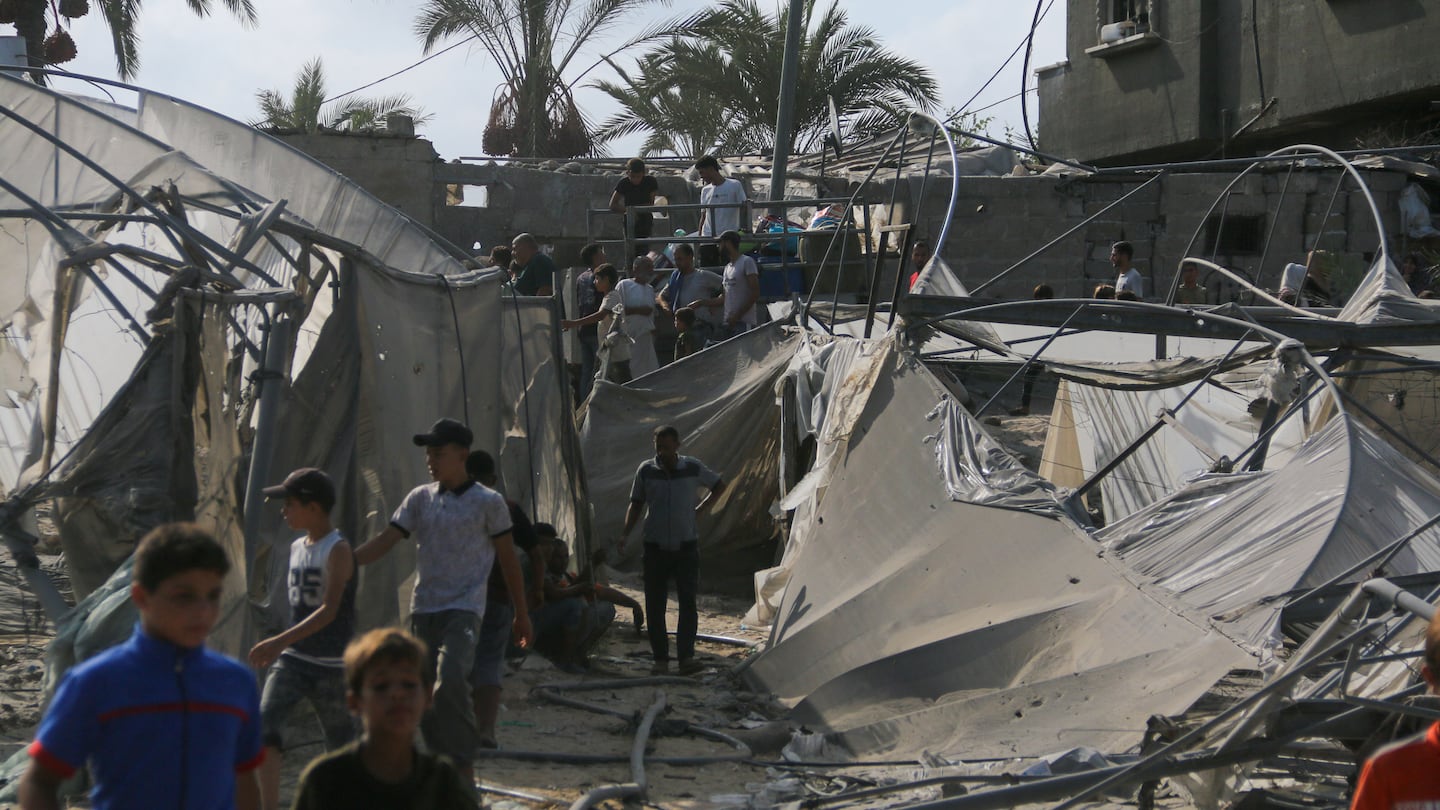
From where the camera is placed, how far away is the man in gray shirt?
29.5ft

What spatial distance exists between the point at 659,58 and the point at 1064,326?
62.0 feet

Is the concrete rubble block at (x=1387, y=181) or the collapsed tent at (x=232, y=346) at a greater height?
the concrete rubble block at (x=1387, y=181)

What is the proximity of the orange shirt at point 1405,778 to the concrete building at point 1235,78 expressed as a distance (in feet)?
61.8

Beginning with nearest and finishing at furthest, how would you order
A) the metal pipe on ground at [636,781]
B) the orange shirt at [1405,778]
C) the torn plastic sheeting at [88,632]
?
the orange shirt at [1405,778] → the torn plastic sheeting at [88,632] → the metal pipe on ground at [636,781]

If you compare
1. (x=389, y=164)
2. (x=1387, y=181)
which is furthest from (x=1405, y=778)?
(x=1387, y=181)

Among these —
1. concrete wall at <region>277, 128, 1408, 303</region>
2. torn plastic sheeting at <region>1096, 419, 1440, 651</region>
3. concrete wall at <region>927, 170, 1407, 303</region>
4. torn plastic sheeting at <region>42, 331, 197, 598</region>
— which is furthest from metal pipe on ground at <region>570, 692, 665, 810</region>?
concrete wall at <region>927, 170, 1407, 303</region>

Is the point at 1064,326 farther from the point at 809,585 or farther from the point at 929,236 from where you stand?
the point at 929,236

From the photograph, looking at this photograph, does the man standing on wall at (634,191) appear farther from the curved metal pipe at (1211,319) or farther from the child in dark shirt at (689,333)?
the curved metal pipe at (1211,319)

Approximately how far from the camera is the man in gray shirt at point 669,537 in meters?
8.99

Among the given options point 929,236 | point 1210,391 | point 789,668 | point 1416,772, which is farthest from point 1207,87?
point 1416,772

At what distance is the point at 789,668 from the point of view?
26.9 feet

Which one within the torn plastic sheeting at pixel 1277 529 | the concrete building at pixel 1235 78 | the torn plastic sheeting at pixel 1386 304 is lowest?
the torn plastic sheeting at pixel 1277 529

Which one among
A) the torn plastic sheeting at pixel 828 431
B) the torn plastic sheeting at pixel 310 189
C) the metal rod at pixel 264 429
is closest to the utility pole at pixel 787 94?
the torn plastic sheeting at pixel 828 431

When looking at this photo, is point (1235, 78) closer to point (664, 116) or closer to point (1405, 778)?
point (664, 116)
